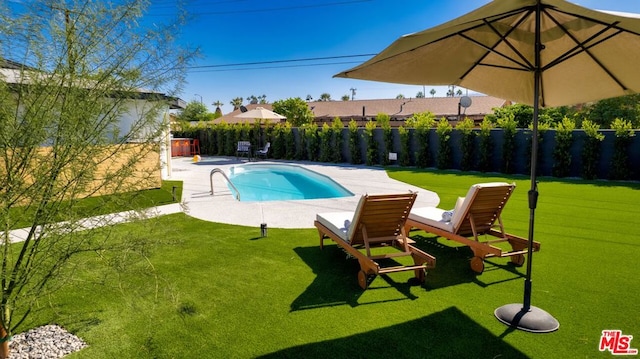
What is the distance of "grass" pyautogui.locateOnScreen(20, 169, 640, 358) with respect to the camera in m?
3.22

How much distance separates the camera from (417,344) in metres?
3.28

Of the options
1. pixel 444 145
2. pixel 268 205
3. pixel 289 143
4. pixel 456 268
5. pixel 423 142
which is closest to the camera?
pixel 456 268

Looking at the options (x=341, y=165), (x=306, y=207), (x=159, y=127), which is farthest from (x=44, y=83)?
(x=341, y=165)

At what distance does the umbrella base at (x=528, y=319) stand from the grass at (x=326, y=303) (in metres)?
0.09

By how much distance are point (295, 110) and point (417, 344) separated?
41.3m

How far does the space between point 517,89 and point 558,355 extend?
3406 millimetres

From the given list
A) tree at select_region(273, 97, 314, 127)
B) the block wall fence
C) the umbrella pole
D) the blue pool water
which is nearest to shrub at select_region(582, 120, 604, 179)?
the block wall fence

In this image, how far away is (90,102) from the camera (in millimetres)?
2496

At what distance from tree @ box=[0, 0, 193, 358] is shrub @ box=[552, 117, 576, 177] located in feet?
47.3

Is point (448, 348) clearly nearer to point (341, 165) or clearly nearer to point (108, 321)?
point (108, 321)

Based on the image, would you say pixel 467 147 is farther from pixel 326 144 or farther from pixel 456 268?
pixel 456 268

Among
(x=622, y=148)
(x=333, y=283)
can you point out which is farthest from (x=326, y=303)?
(x=622, y=148)

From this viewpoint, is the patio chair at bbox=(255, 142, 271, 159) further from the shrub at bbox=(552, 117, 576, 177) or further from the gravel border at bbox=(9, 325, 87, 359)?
the gravel border at bbox=(9, 325, 87, 359)

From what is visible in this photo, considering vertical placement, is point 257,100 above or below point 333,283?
above
